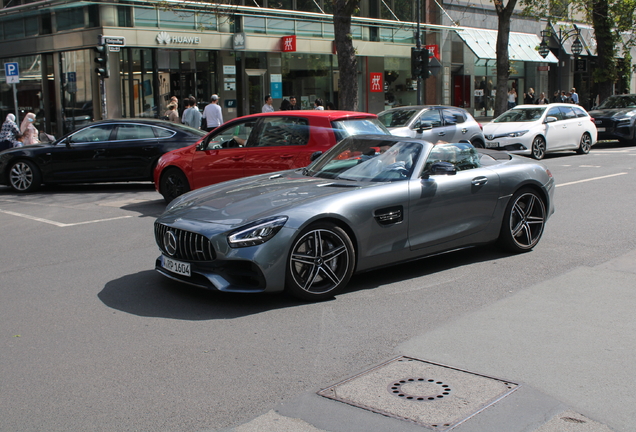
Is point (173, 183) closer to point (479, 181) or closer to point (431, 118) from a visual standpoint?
point (479, 181)

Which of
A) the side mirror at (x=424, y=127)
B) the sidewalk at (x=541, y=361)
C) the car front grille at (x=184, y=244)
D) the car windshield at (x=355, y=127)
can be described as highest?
the car windshield at (x=355, y=127)

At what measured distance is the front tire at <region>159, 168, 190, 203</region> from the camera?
38.9 feet

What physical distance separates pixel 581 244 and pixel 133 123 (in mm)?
9806

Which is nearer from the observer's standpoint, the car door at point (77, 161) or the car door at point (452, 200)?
the car door at point (452, 200)

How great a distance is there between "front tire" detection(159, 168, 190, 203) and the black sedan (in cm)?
256

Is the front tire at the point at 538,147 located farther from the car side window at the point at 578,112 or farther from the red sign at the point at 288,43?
the red sign at the point at 288,43

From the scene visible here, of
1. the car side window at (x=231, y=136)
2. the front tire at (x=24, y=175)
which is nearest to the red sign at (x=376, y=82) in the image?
the front tire at (x=24, y=175)

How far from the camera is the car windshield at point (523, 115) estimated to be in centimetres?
1994

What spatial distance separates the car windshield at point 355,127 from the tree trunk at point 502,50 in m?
17.2

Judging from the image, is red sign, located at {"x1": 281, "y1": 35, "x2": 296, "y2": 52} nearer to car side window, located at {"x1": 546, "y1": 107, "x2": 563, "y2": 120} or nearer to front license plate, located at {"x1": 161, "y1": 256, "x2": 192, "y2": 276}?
car side window, located at {"x1": 546, "y1": 107, "x2": 563, "y2": 120}

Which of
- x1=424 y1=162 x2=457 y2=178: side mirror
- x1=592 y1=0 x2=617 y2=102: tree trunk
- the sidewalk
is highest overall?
x1=592 y1=0 x2=617 y2=102: tree trunk

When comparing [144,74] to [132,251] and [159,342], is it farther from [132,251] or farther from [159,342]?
[159,342]

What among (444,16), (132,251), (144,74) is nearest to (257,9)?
(144,74)

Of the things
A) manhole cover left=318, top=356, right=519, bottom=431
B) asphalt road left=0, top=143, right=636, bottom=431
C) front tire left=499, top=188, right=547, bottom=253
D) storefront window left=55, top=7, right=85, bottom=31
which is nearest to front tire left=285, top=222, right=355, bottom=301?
asphalt road left=0, top=143, right=636, bottom=431
